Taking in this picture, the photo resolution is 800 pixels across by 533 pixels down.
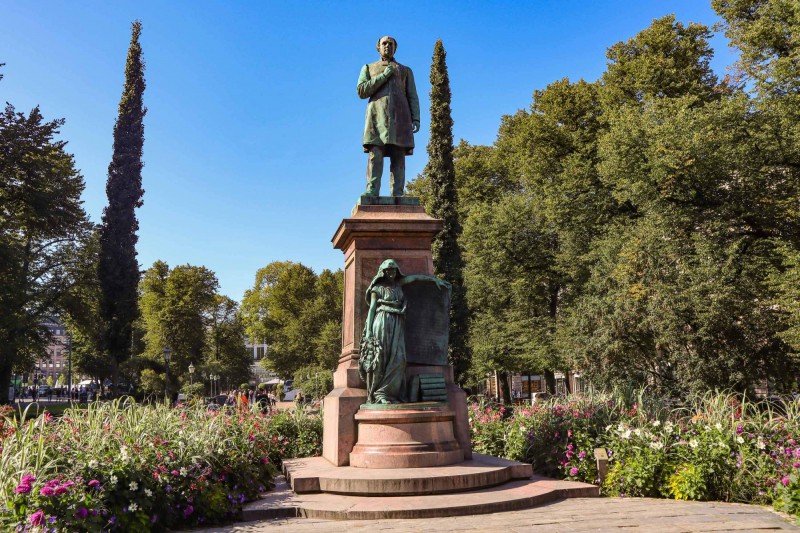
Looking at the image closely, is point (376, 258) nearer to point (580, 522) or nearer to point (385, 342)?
point (385, 342)

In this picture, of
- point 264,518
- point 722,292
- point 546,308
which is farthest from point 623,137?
point 264,518

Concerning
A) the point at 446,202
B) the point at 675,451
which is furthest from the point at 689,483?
the point at 446,202

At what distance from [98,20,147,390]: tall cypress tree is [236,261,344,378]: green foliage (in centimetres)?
1788

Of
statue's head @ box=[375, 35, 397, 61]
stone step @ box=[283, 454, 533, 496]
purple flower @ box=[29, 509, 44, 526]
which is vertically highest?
statue's head @ box=[375, 35, 397, 61]

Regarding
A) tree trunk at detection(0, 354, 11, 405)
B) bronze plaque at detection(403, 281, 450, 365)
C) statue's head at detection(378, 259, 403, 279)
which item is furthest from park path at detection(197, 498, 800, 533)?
tree trunk at detection(0, 354, 11, 405)

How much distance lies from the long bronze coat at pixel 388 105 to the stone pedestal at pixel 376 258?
3.59 feet

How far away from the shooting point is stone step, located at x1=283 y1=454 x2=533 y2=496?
24.0 ft

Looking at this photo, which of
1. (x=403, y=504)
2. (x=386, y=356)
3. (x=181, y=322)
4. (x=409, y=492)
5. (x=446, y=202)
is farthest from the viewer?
(x=181, y=322)

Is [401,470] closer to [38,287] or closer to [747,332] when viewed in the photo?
[747,332]

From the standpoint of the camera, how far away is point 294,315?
6266 cm

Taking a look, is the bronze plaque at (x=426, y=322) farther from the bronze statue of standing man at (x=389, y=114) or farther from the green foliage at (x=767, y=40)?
the green foliage at (x=767, y=40)

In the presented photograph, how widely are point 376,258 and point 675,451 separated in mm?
4845

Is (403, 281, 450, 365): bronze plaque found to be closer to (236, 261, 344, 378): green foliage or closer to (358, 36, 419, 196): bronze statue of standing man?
(358, 36, 419, 196): bronze statue of standing man

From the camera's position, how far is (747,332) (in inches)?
774
